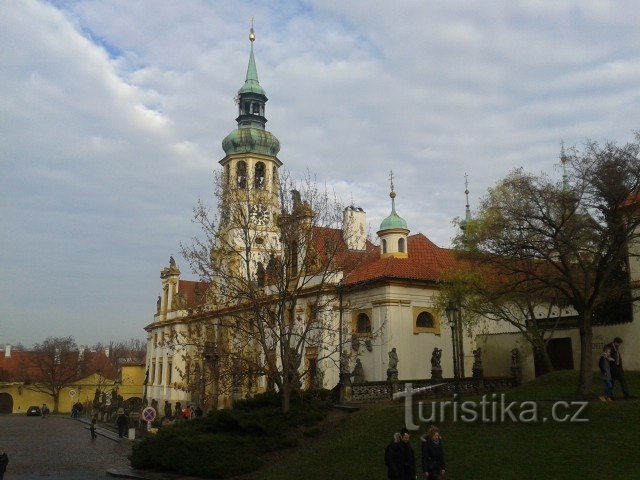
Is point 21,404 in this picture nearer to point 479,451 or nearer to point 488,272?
point 488,272

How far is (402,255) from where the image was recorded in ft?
130

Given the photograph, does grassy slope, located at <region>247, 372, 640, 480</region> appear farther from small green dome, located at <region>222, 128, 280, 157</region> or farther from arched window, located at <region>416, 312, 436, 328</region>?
small green dome, located at <region>222, 128, 280, 157</region>

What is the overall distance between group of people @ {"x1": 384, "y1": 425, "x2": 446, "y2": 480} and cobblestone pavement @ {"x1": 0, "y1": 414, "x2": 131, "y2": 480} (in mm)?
11732

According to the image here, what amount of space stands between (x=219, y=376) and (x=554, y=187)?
15405mm

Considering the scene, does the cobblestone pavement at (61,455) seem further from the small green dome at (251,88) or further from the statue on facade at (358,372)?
the small green dome at (251,88)

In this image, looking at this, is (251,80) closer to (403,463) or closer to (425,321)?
(425,321)

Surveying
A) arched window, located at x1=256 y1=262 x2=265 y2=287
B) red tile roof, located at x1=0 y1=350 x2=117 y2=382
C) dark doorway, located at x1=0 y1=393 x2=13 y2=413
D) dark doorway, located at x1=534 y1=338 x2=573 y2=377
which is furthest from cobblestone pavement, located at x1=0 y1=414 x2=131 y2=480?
red tile roof, located at x1=0 y1=350 x2=117 y2=382

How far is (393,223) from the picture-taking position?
4000 cm

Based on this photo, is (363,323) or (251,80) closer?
(363,323)

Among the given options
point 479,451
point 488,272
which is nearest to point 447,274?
point 488,272

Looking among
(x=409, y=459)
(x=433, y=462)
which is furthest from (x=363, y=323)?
(x=409, y=459)

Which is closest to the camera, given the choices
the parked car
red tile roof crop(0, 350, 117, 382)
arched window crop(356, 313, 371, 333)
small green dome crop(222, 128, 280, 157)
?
arched window crop(356, 313, 371, 333)

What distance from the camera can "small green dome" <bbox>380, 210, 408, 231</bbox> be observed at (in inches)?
1569

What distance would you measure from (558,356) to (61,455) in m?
25.8
